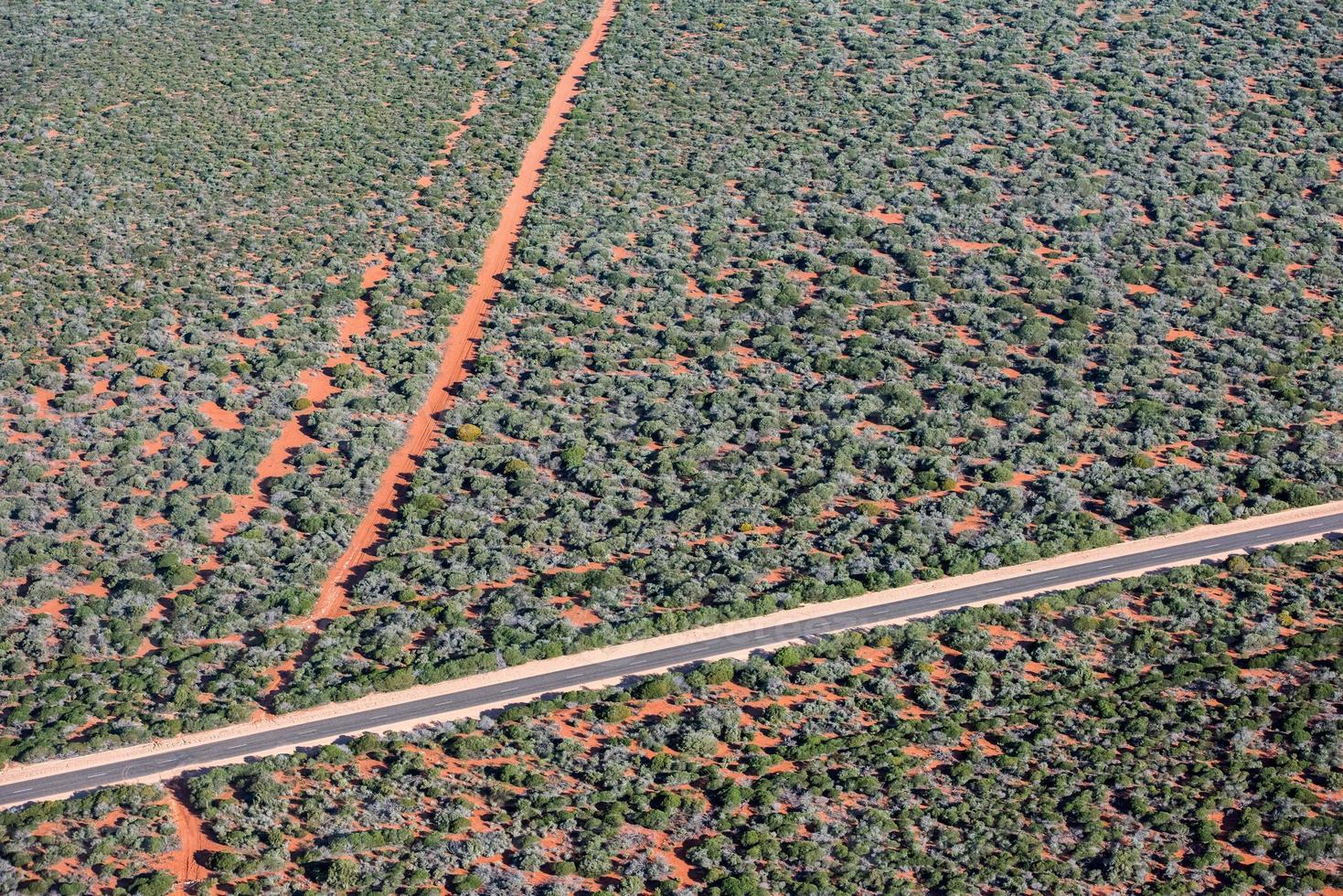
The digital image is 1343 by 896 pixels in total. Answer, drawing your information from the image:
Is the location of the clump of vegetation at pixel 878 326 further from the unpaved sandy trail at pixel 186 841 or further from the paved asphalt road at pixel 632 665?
the unpaved sandy trail at pixel 186 841

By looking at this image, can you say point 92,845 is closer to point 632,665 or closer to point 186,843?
point 186,843

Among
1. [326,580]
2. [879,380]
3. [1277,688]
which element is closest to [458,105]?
[879,380]

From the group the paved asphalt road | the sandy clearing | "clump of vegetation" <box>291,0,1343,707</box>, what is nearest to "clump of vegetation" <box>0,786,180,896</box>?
the sandy clearing

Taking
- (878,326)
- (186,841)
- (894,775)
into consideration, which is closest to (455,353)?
(878,326)

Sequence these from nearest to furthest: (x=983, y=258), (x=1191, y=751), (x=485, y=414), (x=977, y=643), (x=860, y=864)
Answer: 1. (x=860, y=864)
2. (x=1191, y=751)
3. (x=977, y=643)
4. (x=485, y=414)
5. (x=983, y=258)

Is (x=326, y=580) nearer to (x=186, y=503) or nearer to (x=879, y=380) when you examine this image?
(x=186, y=503)
